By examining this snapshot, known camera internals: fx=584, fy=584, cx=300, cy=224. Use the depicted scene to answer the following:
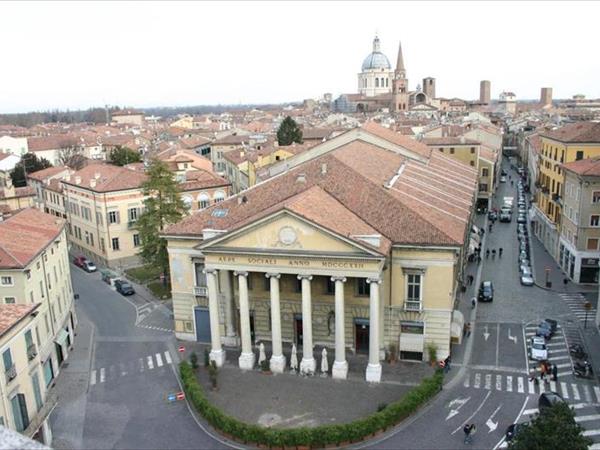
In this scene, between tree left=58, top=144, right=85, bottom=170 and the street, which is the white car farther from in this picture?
tree left=58, top=144, right=85, bottom=170

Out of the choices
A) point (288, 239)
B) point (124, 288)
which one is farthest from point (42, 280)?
point (288, 239)

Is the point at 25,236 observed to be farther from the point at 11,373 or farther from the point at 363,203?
the point at 363,203

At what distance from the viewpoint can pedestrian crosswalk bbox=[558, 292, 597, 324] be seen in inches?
1961

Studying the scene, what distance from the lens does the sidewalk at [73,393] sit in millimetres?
34406

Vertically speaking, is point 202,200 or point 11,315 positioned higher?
point 11,315

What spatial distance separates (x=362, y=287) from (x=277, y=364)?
8.07m

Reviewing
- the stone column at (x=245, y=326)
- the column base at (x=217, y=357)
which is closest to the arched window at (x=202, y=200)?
the column base at (x=217, y=357)

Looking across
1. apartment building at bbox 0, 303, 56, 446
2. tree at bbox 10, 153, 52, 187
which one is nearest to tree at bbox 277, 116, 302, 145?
tree at bbox 10, 153, 52, 187

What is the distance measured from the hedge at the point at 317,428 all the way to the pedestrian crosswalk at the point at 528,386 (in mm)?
4846

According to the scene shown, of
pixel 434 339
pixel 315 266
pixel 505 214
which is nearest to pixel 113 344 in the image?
pixel 315 266

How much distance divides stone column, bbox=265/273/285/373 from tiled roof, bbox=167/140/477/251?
447 centimetres

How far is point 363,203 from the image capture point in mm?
44031

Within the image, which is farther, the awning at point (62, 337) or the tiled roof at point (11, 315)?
the awning at point (62, 337)

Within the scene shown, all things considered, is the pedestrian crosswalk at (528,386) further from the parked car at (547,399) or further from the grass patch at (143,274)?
the grass patch at (143,274)
